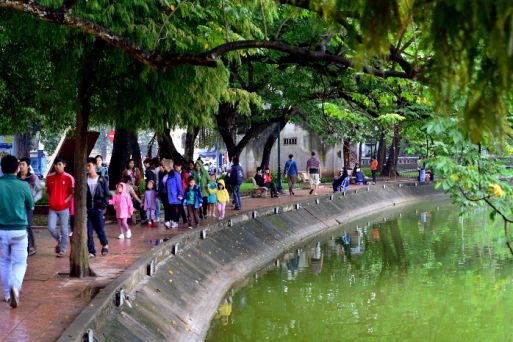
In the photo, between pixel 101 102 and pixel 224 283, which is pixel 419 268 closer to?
pixel 224 283

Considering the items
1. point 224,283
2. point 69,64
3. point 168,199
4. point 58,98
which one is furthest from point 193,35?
point 168,199

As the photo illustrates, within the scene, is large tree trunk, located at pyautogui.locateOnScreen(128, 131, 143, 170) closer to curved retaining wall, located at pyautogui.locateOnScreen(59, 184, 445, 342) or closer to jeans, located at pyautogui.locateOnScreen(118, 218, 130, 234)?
curved retaining wall, located at pyautogui.locateOnScreen(59, 184, 445, 342)

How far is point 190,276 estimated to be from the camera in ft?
36.7

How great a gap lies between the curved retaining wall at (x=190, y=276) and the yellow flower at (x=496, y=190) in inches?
165

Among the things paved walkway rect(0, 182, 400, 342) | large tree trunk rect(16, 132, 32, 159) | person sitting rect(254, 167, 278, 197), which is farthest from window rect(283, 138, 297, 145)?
paved walkway rect(0, 182, 400, 342)

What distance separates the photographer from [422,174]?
120 ft

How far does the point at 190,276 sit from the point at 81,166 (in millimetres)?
3133

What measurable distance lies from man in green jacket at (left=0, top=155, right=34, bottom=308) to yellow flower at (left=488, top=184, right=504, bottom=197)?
520 centimetres

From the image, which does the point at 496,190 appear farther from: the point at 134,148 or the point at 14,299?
the point at 134,148

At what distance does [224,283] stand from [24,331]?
238 inches

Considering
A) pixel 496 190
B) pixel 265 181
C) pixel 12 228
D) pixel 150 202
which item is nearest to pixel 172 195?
pixel 150 202

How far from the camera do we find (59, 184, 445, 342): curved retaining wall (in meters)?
7.35

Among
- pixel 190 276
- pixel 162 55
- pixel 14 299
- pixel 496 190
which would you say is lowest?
pixel 190 276

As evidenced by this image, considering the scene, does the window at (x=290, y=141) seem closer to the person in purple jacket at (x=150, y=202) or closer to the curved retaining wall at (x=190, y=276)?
the curved retaining wall at (x=190, y=276)
